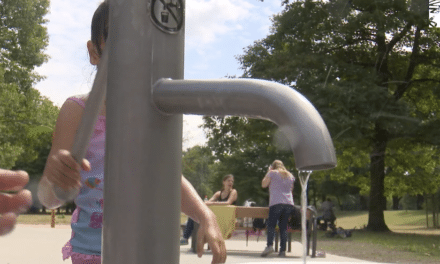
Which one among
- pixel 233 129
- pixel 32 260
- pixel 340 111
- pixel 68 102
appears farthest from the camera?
pixel 233 129

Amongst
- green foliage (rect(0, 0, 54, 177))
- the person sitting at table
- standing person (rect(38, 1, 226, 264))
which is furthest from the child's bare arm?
the person sitting at table

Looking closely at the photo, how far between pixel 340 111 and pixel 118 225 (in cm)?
1462

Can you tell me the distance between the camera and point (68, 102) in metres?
1.12

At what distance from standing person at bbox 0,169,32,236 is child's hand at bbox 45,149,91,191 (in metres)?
0.10

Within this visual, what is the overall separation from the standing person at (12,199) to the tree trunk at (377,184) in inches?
685

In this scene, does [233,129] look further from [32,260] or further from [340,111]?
[32,260]

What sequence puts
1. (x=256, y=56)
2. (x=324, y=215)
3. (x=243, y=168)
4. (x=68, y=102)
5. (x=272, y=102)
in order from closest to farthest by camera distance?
(x=272, y=102), (x=68, y=102), (x=324, y=215), (x=256, y=56), (x=243, y=168)

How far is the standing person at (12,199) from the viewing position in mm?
421

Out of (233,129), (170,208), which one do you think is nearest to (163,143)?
(170,208)

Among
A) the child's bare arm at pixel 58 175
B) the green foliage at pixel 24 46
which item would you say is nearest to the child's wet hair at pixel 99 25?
the child's bare arm at pixel 58 175

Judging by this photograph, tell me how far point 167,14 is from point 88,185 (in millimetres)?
774

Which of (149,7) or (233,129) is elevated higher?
(233,129)

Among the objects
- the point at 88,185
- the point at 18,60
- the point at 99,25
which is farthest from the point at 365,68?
the point at 99,25

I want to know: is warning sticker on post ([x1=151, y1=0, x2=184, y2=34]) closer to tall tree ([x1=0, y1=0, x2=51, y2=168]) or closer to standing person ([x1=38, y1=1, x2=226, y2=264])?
standing person ([x1=38, y1=1, x2=226, y2=264])
